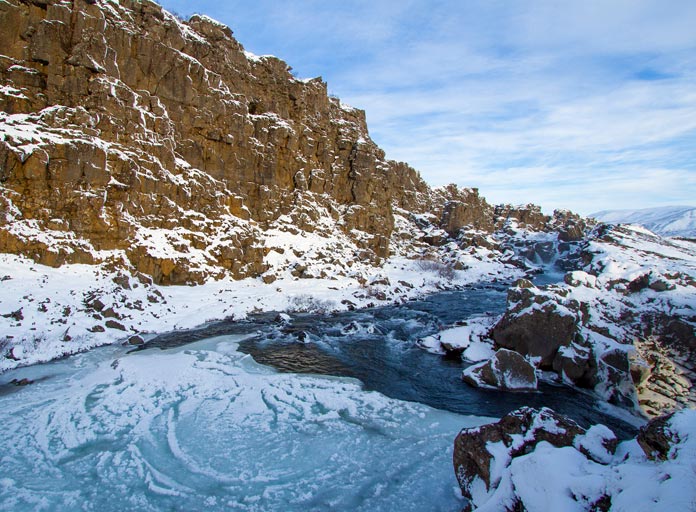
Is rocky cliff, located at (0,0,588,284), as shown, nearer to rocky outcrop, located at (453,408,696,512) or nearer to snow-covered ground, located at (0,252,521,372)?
snow-covered ground, located at (0,252,521,372)

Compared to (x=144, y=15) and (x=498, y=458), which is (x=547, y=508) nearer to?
(x=498, y=458)

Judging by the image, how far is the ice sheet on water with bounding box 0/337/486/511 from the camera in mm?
8797

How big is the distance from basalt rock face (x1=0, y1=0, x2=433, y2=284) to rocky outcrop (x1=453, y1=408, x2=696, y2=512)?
1164 inches

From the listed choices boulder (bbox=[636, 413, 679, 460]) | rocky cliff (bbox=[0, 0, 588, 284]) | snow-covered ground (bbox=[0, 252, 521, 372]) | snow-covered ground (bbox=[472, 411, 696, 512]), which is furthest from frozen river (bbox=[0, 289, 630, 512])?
rocky cliff (bbox=[0, 0, 588, 284])

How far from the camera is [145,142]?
3362 centimetres

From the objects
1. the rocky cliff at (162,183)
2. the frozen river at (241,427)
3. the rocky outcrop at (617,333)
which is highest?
the rocky cliff at (162,183)

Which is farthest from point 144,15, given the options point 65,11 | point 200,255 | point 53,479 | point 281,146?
point 53,479

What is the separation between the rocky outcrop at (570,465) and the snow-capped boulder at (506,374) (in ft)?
28.4

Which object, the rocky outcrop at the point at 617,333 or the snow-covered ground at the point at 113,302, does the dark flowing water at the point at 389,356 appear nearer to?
the rocky outcrop at the point at 617,333

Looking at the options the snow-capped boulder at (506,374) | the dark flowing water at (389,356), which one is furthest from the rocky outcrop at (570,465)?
the snow-capped boulder at (506,374)

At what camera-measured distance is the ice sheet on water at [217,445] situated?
28.9ft

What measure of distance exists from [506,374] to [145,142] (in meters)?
34.6

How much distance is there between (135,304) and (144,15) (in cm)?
2954

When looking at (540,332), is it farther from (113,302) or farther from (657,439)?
(113,302)
